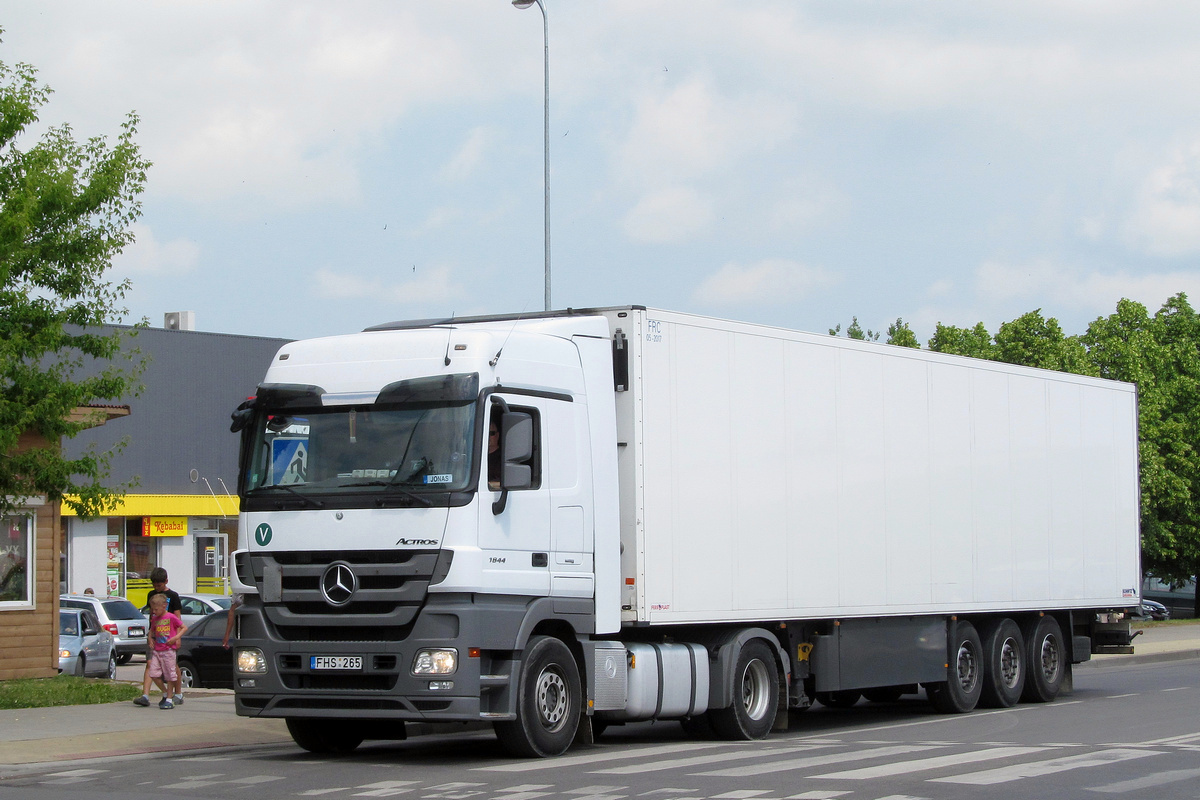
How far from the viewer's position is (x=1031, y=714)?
17031 mm

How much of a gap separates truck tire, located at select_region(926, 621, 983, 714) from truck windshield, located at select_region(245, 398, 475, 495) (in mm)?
8040

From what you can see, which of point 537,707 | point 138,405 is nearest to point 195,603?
point 138,405

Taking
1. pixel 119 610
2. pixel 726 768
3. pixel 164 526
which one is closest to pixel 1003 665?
pixel 726 768

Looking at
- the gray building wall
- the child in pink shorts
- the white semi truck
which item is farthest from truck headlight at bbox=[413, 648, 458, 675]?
the gray building wall

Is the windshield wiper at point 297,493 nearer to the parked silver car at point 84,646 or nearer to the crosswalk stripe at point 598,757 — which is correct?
the crosswalk stripe at point 598,757

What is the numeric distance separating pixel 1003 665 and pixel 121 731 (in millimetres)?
10334

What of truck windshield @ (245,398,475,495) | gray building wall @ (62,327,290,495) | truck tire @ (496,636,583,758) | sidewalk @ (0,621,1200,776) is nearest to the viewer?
truck windshield @ (245,398,475,495)

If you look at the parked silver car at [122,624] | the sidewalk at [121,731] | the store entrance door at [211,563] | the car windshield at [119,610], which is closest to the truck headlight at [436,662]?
the sidewalk at [121,731]

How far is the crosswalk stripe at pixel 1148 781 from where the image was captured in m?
9.92

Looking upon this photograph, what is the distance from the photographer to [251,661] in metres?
11.9

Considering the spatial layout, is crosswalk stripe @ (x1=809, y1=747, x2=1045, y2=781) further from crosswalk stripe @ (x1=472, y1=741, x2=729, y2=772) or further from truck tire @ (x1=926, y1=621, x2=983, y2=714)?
truck tire @ (x1=926, y1=621, x2=983, y2=714)

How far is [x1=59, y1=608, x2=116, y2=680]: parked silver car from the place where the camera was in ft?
85.0

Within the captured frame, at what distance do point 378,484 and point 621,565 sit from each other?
250cm

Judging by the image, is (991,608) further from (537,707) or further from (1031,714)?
(537,707)
